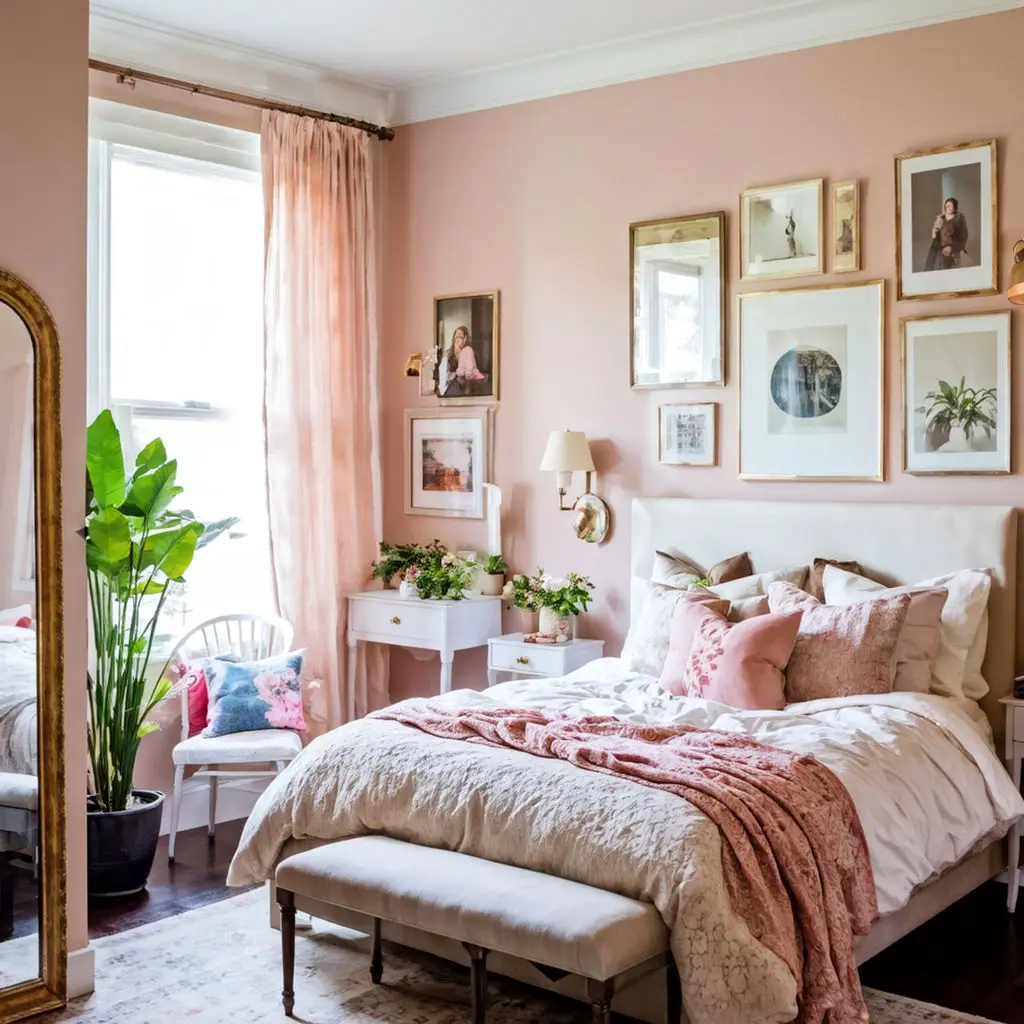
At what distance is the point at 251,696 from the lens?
5035 millimetres

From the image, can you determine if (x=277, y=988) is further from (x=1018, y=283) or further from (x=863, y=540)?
(x=1018, y=283)

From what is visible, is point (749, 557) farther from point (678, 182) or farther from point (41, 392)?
point (41, 392)

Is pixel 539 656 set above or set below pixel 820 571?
below

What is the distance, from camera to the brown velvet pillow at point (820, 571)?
186 inches

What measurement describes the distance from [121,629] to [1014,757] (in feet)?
10.1

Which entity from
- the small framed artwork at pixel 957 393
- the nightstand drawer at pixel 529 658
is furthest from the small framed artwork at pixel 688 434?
the nightstand drawer at pixel 529 658

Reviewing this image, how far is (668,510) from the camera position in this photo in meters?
5.29

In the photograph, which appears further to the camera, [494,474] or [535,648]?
[494,474]

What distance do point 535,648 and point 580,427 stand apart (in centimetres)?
98

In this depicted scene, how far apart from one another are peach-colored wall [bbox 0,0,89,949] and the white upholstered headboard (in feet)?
7.83

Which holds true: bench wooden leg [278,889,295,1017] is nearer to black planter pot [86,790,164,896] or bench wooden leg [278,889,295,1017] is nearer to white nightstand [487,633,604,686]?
black planter pot [86,790,164,896]

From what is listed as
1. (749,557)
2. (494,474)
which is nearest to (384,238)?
(494,474)

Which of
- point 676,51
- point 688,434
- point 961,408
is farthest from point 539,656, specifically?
point 676,51

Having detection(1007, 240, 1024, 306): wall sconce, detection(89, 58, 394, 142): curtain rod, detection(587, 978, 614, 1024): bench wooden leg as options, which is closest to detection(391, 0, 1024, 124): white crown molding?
detection(89, 58, 394, 142): curtain rod
